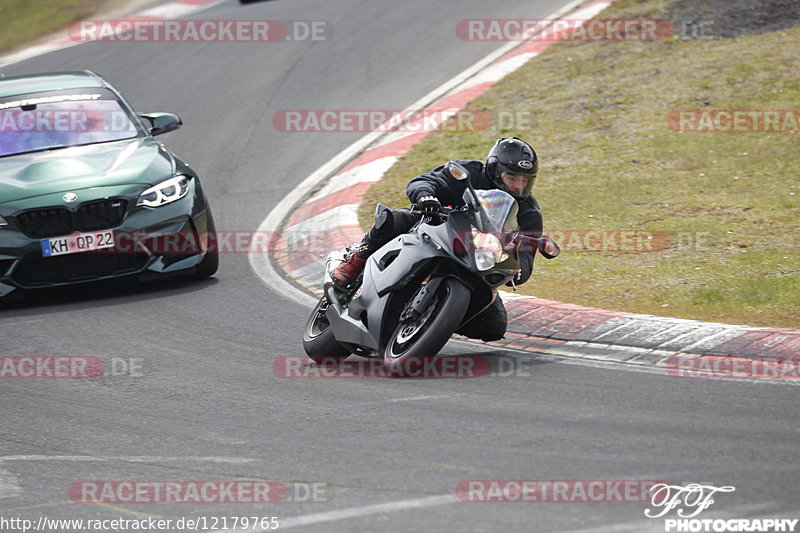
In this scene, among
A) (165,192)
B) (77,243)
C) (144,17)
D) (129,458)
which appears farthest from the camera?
(144,17)

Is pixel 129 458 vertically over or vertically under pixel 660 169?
under

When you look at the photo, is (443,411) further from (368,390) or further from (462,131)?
(462,131)

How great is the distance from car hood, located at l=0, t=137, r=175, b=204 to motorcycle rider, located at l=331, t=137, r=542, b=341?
9.97ft

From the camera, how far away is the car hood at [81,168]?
966 centimetres

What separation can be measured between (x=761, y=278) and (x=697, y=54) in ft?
26.1

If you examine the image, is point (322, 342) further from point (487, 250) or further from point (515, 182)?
point (515, 182)

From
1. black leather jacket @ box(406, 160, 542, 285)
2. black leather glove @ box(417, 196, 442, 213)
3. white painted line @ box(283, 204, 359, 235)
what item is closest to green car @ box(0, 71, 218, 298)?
white painted line @ box(283, 204, 359, 235)

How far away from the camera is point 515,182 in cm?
715

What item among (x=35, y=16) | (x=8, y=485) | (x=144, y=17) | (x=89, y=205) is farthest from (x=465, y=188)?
(x=35, y=16)

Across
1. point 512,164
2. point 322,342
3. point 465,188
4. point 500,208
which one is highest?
point 512,164

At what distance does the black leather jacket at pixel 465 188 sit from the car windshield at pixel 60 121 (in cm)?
452

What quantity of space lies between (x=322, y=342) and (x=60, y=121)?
4.49 metres

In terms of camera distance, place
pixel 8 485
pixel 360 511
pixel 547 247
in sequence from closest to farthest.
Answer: pixel 360 511 → pixel 8 485 → pixel 547 247

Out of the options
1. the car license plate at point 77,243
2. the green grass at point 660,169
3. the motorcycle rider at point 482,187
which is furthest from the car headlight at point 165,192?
the motorcycle rider at point 482,187
